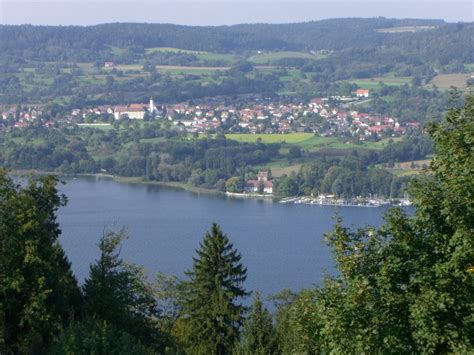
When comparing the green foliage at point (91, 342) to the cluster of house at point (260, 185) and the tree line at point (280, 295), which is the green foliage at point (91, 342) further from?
the cluster of house at point (260, 185)

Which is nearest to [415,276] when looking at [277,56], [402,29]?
[277,56]

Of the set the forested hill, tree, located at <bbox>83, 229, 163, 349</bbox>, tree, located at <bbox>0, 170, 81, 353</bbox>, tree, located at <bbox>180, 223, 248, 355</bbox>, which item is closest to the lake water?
tree, located at <bbox>180, 223, 248, 355</bbox>

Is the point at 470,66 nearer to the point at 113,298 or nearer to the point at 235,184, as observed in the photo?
the point at 235,184

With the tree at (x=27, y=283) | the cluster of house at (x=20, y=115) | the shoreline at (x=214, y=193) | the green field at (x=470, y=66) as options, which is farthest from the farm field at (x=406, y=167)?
the tree at (x=27, y=283)

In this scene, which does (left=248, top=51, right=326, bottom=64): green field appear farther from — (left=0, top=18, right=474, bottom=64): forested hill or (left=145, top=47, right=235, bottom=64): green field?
(left=0, top=18, right=474, bottom=64): forested hill

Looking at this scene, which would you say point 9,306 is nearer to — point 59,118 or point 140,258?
point 140,258

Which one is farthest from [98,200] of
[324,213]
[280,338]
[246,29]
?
[246,29]
